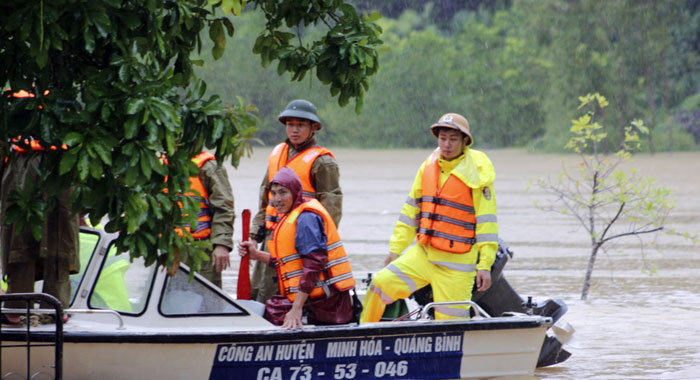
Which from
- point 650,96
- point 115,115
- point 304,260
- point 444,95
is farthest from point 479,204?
point 444,95

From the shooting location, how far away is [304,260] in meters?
6.65

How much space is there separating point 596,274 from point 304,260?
852 centimetres

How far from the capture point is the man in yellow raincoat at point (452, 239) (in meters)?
7.52

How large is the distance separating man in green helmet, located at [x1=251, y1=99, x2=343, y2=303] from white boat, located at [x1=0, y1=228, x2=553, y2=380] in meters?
0.80

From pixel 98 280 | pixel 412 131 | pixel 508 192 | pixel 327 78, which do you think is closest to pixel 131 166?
pixel 327 78

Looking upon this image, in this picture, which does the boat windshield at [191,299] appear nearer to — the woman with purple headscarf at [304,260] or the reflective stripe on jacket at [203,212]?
the woman with purple headscarf at [304,260]

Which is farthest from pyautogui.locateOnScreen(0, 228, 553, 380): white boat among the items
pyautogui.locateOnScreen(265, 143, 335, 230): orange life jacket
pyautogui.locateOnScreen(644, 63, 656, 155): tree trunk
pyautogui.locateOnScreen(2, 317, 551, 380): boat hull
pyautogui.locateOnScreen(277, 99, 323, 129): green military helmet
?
pyautogui.locateOnScreen(644, 63, 656, 155): tree trunk

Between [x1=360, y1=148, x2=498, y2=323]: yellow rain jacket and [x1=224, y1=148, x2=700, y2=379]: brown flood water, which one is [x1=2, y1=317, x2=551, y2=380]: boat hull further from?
[x1=224, y1=148, x2=700, y2=379]: brown flood water

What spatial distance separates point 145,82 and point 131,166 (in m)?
0.41

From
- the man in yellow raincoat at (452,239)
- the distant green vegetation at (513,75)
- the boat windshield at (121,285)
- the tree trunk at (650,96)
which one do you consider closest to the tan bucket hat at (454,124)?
the man in yellow raincoat at (452,239)

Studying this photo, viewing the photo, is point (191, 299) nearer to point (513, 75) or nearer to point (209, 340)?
point (209, 340)

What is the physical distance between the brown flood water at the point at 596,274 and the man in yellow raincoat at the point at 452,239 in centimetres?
93

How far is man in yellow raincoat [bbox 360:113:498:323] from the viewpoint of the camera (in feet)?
24.7

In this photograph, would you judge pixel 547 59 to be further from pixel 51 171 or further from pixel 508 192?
pixel 51 171
